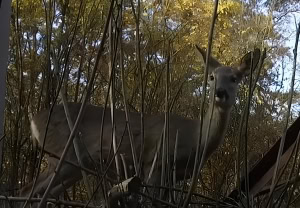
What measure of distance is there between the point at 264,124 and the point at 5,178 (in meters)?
6.44

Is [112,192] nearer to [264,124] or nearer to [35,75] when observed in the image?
[35,75]

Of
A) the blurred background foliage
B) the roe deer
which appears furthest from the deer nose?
the blurred background foliage

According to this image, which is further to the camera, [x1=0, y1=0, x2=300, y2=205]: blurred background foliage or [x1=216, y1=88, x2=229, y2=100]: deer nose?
[x1=216, y1=88, x2=229, y2=100]: deer nose

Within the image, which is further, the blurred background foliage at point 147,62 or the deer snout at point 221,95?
the deer snout at point 221,95

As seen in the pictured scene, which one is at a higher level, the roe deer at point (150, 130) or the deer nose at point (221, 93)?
the deer nose at point (221, 93)

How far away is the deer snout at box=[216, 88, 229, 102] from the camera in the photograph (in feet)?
14.1

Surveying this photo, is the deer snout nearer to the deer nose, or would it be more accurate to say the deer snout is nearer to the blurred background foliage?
the deer nose

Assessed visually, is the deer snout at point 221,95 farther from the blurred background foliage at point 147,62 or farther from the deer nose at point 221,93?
the blurred background foliage at point 147,62

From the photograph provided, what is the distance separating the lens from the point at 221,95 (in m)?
4.30

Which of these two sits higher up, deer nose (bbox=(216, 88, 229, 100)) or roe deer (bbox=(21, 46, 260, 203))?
deer nose (bbox=(216, 88, 229, 100))

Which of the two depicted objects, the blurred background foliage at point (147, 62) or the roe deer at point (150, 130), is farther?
the roe deer at point (150, 130)

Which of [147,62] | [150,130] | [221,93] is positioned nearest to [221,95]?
[221,93]

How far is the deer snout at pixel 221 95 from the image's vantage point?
4293 millimetres

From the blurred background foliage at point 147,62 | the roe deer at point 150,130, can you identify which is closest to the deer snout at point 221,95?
the roe deer at point 150,130
